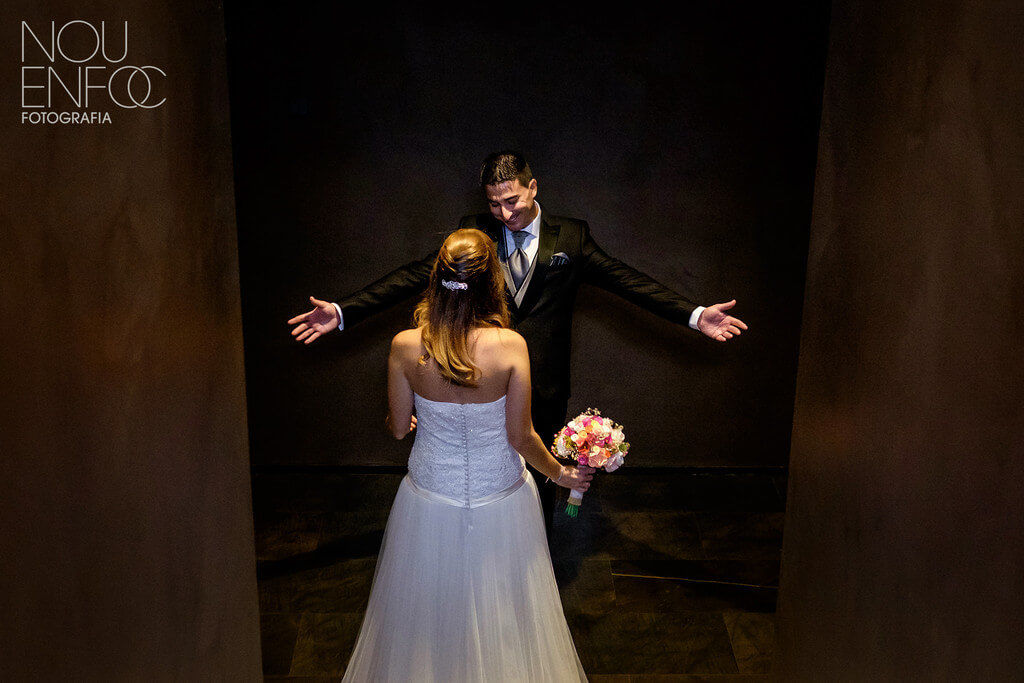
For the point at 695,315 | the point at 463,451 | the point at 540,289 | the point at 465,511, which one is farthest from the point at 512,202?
the point at 465,511

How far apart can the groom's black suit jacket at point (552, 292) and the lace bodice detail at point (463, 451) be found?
0.94m

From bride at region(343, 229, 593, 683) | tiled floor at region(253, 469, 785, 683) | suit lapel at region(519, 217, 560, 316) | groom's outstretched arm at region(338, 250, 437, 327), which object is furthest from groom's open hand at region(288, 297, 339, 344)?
tiled floor at region(253, 469, 785, 683)

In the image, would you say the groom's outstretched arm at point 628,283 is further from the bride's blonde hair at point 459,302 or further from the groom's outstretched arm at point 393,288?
the bride's blonde hair at point 459,302

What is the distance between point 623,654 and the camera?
12.2 ft

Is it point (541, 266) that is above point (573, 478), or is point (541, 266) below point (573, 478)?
above

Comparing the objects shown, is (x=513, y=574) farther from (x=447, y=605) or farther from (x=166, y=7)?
(x=166, y=7)

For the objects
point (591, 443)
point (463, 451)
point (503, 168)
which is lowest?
point (591, 443)

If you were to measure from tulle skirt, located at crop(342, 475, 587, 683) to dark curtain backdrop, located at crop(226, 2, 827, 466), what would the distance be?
1.98 meters

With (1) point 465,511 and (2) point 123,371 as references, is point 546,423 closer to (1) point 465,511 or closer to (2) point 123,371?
(1) point 465,511

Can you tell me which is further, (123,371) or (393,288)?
(393,288)

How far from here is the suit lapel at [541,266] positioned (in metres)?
3.89

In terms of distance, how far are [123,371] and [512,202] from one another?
2.23 metres

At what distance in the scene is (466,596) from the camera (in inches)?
122

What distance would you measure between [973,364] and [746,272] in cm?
354
